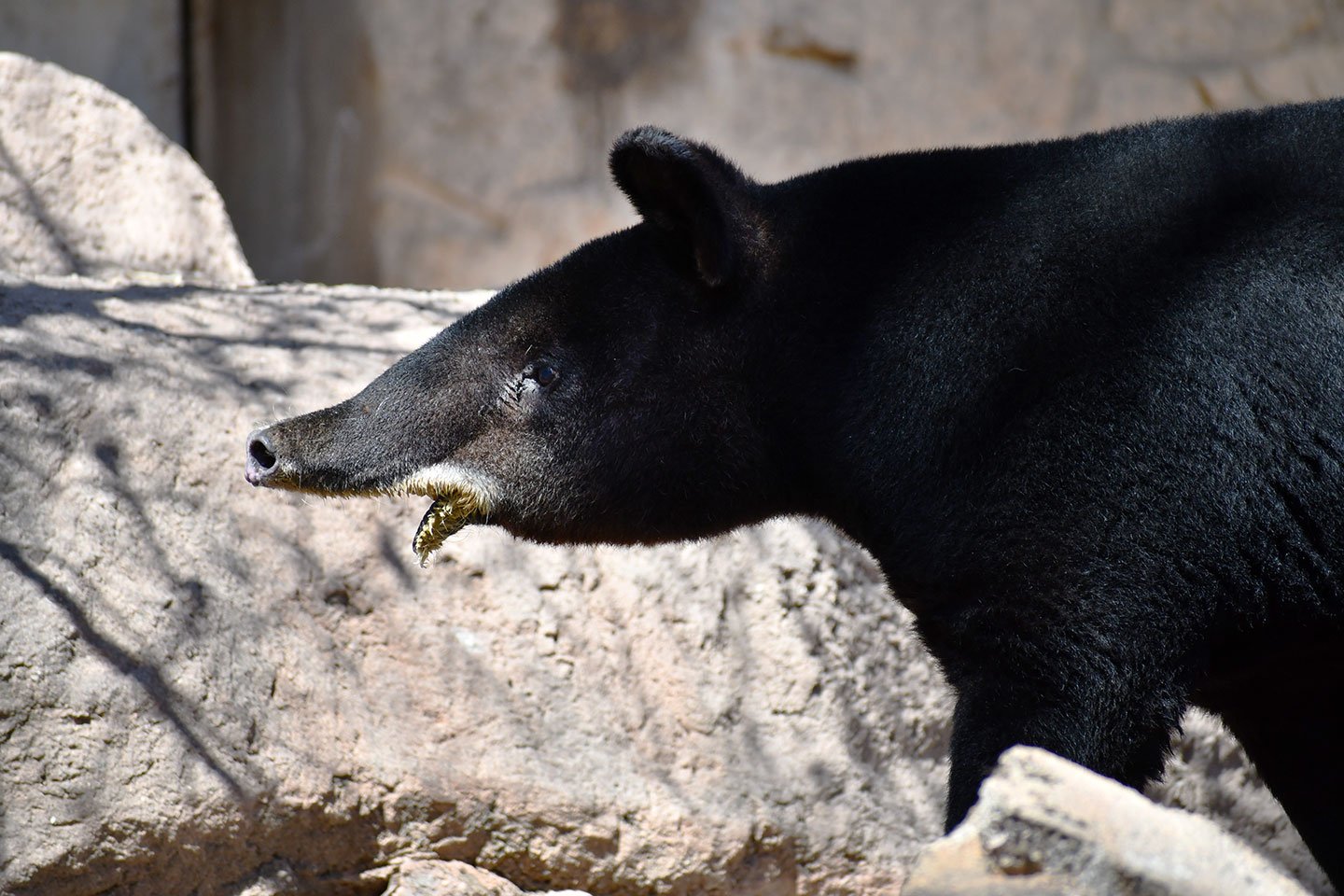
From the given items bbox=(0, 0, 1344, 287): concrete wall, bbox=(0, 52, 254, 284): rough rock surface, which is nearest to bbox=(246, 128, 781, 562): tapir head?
bbox=(0, 52, 254, 284): rough rock surface

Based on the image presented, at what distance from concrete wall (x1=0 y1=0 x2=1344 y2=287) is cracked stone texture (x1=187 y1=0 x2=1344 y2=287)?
1 centimetres

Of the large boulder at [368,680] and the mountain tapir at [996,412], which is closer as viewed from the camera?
the mountain tapir at [996,412]

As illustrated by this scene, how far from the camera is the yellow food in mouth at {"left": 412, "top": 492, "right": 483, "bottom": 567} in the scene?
9.91 ft

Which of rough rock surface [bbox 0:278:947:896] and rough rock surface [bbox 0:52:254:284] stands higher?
rough rock surface [bbox 0:52:254:284]

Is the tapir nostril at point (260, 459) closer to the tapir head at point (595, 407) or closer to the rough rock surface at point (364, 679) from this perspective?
the tapir head at point (595, 407)

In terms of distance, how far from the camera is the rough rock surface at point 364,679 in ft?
10.5

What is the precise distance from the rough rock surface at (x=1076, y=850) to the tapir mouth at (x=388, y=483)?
1522 millimetres

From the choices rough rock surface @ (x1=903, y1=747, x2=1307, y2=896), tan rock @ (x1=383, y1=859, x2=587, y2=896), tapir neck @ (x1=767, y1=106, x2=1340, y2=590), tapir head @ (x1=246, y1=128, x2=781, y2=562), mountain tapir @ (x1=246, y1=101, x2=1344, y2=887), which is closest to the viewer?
rough rock surface @ (x1=903, y1=747, x2=1307, y2=896)

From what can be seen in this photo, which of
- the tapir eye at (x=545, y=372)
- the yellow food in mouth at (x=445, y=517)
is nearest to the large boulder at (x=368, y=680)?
the yellow food in mouth at (x=445, y=517)

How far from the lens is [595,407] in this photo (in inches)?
116

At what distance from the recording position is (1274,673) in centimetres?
290

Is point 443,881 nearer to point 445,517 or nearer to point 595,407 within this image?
point 445,517

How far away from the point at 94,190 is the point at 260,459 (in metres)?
2.61

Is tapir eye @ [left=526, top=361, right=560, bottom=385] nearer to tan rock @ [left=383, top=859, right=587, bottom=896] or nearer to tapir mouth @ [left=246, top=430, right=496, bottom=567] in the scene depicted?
tapir mouth @ [left=246, top=430, right=496, bottom=567]
